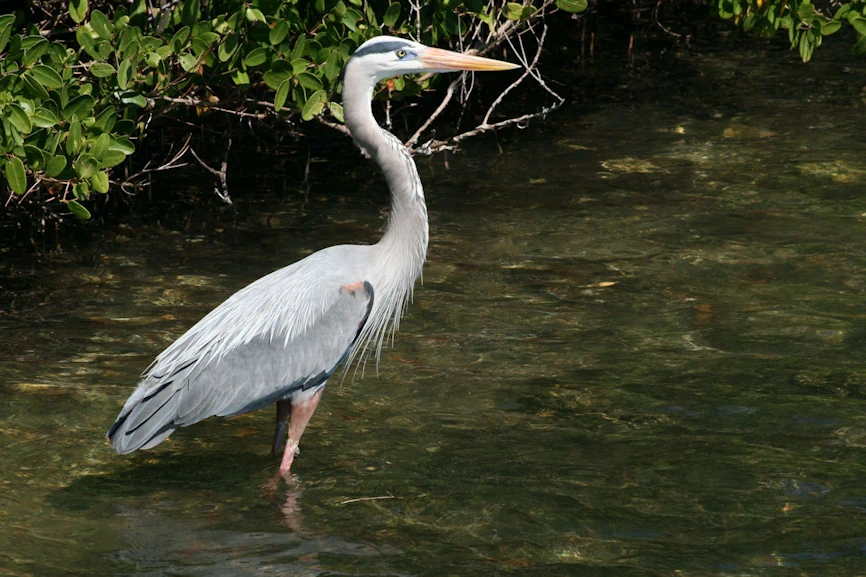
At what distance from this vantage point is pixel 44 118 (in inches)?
294

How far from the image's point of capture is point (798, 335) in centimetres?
719

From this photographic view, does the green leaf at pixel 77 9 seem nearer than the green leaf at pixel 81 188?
No

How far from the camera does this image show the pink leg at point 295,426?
5.85 metres

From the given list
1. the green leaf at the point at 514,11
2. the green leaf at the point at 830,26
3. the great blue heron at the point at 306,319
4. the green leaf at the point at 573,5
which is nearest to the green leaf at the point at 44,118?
the great blue heron at the point at 306,319

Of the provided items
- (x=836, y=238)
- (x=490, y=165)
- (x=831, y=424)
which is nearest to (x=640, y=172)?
(x=490, y=165)

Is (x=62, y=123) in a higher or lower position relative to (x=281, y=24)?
lower

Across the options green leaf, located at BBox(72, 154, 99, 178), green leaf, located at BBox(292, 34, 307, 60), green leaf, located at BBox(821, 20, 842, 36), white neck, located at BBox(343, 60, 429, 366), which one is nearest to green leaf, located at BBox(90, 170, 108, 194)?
green leaf, located at BBox(72, 154, 99, 178)

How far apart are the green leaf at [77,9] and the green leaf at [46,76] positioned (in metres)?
0.87

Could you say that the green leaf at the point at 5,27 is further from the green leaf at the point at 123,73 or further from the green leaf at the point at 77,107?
the green leaf at the point at 123,73

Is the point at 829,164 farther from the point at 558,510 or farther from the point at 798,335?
the point at 558,510

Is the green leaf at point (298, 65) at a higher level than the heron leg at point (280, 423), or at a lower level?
higher

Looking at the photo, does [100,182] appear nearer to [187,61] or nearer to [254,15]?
[187,61]

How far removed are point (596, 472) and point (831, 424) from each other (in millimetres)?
1253

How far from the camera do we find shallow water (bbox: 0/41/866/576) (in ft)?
17.0
